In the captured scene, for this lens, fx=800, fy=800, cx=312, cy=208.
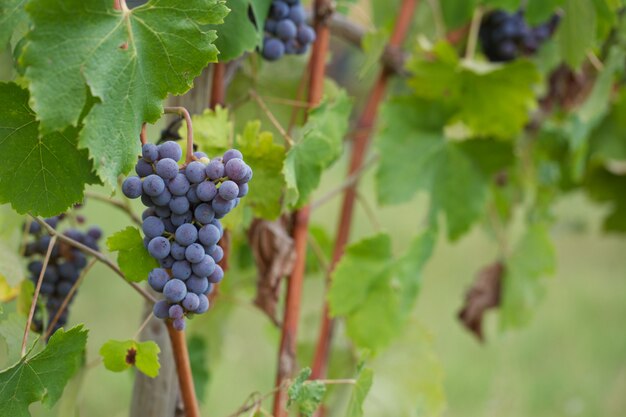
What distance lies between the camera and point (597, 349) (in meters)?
3.00

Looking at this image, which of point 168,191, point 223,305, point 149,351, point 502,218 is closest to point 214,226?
point 168,191

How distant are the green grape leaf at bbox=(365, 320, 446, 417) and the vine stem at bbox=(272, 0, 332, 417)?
16.3 inches

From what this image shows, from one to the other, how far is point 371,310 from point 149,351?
0.45 metres

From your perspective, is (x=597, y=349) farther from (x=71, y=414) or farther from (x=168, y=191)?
(x=168, y=191)

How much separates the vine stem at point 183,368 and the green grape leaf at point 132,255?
5 cm

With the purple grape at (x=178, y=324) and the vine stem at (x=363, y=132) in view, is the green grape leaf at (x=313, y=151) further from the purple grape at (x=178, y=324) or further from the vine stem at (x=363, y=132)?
the vine stem at (x=363, y=132)

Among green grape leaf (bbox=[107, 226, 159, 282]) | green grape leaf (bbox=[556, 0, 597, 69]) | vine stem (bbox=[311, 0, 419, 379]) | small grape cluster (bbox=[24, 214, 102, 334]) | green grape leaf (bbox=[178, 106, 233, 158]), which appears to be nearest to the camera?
green grape leaf (bbox=[107, 226, 159, 282])

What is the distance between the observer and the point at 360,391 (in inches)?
29.1

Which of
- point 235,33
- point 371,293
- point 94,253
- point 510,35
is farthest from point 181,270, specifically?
point 510,35

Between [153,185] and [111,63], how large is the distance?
0.30 feet

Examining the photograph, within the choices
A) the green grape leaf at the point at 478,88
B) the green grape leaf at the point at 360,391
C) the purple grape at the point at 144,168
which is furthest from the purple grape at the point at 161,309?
the green grape leaf at the point at 478,88

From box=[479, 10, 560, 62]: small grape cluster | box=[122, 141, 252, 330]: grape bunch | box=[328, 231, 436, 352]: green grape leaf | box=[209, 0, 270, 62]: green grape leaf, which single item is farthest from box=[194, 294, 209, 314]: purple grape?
box=[479, 10, 560, 62]: small grape cluster

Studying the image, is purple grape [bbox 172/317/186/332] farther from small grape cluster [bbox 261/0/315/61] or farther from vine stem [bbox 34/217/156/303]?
small grape cluster [bbox 261/0/315/61]

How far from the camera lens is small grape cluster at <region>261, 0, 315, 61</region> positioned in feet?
2.71
